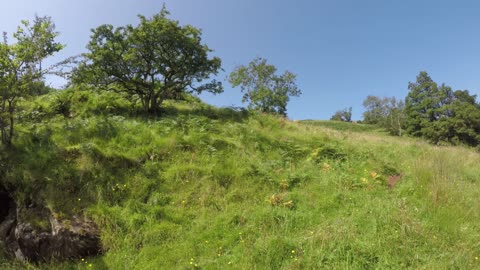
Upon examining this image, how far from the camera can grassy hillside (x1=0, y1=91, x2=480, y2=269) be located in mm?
4617

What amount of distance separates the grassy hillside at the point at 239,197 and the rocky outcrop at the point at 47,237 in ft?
0.68

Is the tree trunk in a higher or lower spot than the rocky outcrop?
higher

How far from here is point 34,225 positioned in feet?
18.0

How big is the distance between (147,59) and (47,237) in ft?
25.9

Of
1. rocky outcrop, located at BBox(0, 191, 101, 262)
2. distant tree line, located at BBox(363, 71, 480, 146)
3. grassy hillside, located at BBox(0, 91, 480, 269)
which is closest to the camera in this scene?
grassy hillside, located at BBox(0, 91, 480, 269)

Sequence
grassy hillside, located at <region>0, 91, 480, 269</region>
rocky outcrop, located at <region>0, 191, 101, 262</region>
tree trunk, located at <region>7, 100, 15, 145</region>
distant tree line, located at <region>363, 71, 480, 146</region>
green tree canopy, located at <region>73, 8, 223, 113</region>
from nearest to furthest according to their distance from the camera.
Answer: grassy hillside, located at <region>0, 91, 480, 269</region>
rocky outcrop, located at <region>0, 191, 101, 262</region>
tree trunk, located at <region>7, 100, 15, 145</region>
green tree canopy, located at <region>73, 8, 223, 113</region>
distant tree line, located at <region>363, 71, 480, 146</region>

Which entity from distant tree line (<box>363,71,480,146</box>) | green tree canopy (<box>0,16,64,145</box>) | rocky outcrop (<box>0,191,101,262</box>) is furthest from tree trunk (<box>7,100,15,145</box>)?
distant tree line (<box>363,71,480,146</box>)

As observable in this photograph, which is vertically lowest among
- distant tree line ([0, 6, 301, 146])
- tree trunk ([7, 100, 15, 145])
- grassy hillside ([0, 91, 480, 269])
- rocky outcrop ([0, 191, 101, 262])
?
rocky outcrop ([0, 191, 101, 262])

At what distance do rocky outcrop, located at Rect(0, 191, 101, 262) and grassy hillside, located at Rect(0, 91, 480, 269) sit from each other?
208mm

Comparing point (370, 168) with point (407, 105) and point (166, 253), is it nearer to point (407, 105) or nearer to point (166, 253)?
point (166, 253)

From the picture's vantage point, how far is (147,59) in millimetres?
11586

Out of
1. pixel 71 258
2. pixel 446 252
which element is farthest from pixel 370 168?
pixel 71 258

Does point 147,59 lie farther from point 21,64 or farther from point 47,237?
point 47,237

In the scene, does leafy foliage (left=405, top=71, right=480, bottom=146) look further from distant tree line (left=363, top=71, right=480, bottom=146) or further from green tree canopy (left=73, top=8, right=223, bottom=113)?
green tree canopy (left=73, top=8, right=223, bottom=113)
